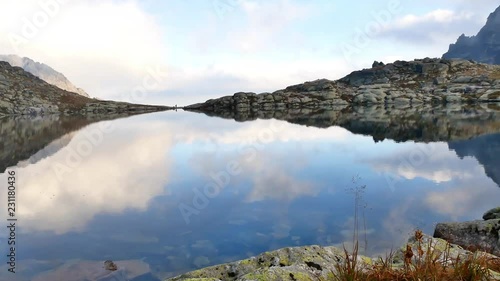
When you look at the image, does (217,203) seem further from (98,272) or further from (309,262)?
(309,262)

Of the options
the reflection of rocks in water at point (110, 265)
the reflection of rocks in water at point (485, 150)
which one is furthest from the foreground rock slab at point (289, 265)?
the reflection of rocks in water at point (485, 150)

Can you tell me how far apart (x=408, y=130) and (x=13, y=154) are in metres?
71.2

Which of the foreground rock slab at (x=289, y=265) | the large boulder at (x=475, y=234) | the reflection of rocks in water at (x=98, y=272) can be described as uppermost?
the foreground rock slab at (x=289, y=265)

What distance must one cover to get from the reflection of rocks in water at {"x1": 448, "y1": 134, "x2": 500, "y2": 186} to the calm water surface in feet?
0.68

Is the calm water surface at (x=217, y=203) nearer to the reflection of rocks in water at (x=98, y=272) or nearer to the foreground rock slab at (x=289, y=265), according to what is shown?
the reflection of rocks in water at (x=98, y=272)

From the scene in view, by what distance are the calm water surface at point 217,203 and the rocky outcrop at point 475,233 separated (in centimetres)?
216

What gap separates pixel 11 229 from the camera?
20.2 meters

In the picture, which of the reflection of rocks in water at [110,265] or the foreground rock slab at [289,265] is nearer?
the foreground rock slab at [289,265]

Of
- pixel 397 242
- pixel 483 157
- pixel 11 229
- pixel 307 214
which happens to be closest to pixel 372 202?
pixel 307 214

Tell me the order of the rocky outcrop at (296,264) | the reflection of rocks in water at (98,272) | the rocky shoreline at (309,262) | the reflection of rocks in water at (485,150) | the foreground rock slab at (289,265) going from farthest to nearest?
the reflection of rocks in water at (485,150)
the reflection of rocks in water at (98,272)
the foreground rock slab at (289,265)
the rocky outcrop at (296,264)
the rocky shoreline at (309,262)

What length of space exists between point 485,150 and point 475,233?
132 feet

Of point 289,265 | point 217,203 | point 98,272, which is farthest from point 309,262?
point 217,203

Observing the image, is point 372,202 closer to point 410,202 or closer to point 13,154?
point 410,202

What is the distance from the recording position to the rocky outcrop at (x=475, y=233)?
48.5 feet
